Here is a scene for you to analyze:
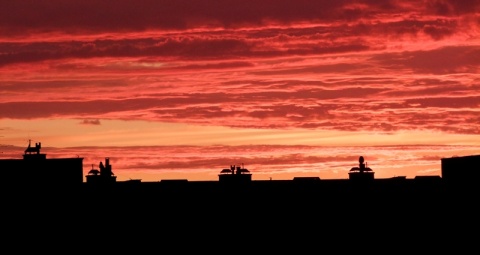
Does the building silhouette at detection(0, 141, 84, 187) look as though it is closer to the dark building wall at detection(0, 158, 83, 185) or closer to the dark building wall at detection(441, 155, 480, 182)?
the dark building wall at detection(0, 158, 83, 185)

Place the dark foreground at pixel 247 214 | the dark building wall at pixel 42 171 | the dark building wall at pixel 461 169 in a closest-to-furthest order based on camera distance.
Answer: the dark building wall at pixel 461 169 → the dark foreground at pixel 247 214 → the dark building wall at pixel 42 171

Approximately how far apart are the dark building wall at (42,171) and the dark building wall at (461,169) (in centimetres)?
3185

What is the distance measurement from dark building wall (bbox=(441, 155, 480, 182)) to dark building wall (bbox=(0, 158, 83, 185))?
3185cm

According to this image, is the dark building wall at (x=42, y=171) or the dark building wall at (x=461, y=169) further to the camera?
the dark building wall at (x=42, y=171)

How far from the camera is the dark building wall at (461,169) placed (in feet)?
293

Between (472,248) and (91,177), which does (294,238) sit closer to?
(472,248)

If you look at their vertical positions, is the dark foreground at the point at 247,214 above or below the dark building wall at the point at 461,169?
below

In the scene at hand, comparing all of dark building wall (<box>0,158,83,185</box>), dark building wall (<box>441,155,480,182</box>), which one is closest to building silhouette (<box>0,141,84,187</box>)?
dark building wall (<box>0,158,83,185</box>)

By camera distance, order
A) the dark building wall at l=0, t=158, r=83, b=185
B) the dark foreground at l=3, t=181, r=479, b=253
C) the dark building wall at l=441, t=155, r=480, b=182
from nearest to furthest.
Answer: the dark building wall at l=441, t=155, r=480, b=182, the dark foreground at l=3, t=181, r=479, b=253, the dark building wall at l=0, t=158, r=83, b=185

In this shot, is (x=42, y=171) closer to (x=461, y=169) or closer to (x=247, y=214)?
(x=247, y=214)

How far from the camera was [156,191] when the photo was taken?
99562 mm

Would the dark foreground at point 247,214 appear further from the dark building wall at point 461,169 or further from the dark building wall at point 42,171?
the dark building wall at point 42,171

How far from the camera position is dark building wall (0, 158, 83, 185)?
99188mm

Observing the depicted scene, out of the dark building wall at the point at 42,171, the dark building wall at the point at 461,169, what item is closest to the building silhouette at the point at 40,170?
the dark building wall at the point at 42,171
